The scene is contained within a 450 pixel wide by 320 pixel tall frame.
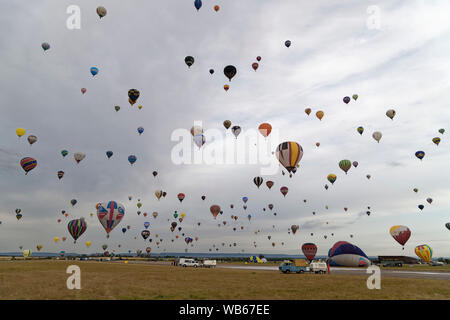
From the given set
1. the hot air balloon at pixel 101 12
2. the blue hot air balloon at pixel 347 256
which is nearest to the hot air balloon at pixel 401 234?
the blue hot air balloon at pixel 347 256

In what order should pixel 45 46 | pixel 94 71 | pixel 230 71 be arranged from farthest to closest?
pixel 94 71, pixel 45 46, pixel 230 71

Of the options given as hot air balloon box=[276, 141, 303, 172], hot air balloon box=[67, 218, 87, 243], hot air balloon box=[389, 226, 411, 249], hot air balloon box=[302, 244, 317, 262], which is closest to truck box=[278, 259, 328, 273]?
hot air balloon box=[276, 141, 303, 172]

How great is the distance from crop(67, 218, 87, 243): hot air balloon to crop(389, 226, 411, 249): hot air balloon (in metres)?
67.2

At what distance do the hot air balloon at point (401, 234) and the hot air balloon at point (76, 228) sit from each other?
67225 mm

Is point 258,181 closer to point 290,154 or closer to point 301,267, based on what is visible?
point 290,154

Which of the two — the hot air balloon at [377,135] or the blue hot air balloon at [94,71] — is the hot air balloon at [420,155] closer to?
the hot air balloon at [377,135]

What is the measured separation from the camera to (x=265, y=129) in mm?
52969

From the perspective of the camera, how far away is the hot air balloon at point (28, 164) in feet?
182

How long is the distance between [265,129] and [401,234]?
38.8 m

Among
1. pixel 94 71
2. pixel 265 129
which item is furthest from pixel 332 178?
pixel 94 71

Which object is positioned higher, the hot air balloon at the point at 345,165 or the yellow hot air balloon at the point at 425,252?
the hot air balloon at the point at 345,165

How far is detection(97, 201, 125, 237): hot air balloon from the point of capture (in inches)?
2080
